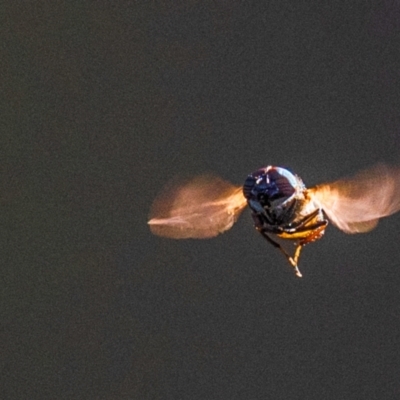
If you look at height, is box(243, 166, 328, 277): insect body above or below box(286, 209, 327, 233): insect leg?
above

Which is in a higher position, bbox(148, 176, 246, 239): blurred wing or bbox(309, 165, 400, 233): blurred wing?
bbox(148, 176, 246, 239): blurred wing

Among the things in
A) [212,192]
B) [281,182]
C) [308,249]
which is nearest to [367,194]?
[281,182]

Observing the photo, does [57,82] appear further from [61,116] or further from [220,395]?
[220,395]

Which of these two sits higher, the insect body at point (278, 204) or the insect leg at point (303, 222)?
the insect body at point (278, 204)
